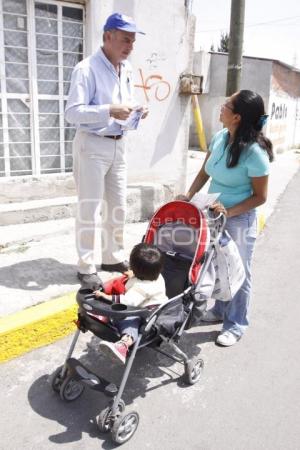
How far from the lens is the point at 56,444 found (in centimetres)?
239

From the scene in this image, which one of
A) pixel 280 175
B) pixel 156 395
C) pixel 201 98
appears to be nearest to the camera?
pixel 156 395

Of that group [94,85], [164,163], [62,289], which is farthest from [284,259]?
[94,85]

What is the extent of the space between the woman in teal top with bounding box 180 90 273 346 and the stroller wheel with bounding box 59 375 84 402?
1.20 metres

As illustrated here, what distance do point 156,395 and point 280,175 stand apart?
9.88 m

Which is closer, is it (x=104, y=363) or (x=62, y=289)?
(x=104, y=363)

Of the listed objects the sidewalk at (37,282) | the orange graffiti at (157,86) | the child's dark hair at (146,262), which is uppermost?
the orange graffiti at (157,86)

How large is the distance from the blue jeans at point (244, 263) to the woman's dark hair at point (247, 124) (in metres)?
0.44

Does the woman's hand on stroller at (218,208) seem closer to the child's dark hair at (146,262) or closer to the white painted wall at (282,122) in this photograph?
the child's dark hair at (146,262)

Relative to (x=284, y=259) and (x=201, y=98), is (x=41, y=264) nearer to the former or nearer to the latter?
(x=284, y=259)

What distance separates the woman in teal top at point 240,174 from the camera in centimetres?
303

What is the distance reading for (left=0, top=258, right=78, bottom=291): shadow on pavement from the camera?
394 cm

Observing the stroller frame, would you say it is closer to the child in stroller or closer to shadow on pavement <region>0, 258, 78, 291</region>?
the child in stroller

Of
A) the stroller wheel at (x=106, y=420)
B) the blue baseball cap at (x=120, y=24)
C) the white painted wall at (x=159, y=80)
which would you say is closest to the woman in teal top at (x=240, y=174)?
the blue baseball cap at (x=120, y=24)

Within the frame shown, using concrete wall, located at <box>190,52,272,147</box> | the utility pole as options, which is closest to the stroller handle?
the utility pole
